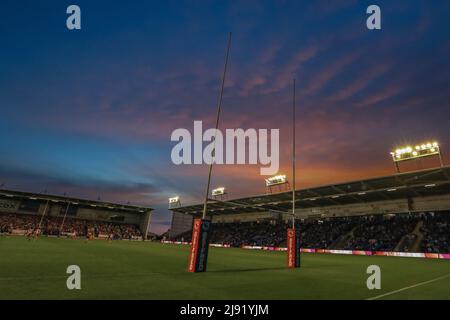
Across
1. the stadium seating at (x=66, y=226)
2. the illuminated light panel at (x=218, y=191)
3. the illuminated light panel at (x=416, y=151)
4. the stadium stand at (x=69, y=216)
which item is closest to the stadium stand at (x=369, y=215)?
the illuminated light panel at (x=416, y=151)

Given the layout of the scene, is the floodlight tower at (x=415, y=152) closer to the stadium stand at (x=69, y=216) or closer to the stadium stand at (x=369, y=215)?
the stadium stand at (x=369, y=215)

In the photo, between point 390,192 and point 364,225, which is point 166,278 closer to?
point 390,192

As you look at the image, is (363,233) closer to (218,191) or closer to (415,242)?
(415,242)

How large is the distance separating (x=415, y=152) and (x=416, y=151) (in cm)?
15

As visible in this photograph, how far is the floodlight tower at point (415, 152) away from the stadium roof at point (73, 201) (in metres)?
61.4

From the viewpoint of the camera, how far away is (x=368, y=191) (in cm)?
3644

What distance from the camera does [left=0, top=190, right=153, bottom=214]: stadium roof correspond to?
2230 inches

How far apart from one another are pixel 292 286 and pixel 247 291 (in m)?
1.90

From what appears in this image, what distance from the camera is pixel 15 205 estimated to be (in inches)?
2285

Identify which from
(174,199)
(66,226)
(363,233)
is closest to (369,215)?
(363,233)

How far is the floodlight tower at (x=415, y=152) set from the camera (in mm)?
28742

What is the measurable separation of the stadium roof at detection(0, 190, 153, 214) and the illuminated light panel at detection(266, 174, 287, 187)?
39600mm

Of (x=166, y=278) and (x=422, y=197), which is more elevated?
(x=422, y=197)
